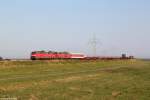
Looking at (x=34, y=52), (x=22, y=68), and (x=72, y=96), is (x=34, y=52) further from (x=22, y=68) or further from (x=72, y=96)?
(x=72, y=96)

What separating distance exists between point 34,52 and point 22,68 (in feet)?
108

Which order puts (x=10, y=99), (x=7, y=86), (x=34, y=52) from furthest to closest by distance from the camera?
(x=34, y=52)
(x=7, y=86)
(x=10, y=99)

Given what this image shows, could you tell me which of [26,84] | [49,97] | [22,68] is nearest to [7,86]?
[26,84]

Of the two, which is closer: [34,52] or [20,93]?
[20,93]

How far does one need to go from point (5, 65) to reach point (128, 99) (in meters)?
33.6

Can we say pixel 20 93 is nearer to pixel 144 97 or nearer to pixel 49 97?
pixel 49 97

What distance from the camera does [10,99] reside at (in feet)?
66.5

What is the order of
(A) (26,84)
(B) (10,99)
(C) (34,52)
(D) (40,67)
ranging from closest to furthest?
(B) (10,99) → (A) (26,84) → (D) (40,67) → (C) (34,52)

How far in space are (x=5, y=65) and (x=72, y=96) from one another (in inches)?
1232

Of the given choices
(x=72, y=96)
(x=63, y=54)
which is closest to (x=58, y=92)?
(x=72, y=96)

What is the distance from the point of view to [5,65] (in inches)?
2082

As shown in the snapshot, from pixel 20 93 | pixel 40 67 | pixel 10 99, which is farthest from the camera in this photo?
pixel 40 67

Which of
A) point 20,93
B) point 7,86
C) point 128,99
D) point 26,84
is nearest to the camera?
point 128,99

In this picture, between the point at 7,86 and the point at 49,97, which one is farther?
the point at 7,86
